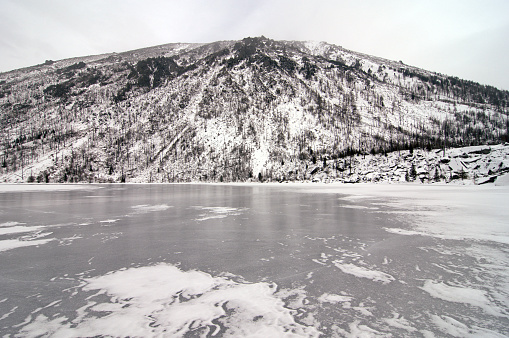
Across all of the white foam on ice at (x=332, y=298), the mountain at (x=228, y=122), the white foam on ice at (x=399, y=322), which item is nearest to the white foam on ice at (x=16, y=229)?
the white foam on ice at (x=332, y=298)

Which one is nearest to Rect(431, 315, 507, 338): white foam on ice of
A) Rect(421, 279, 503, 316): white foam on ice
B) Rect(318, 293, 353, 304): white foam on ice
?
Rect(421, 279, 503, 316): white foam on ice

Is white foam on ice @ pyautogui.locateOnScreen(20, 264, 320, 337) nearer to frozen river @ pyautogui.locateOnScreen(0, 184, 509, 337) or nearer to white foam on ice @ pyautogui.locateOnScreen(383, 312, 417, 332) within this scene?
frozen river @ pyautogui.locateOnScreen(0, 184, 509, 337)

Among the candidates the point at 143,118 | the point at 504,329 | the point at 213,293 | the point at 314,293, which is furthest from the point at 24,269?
the point at 143,118

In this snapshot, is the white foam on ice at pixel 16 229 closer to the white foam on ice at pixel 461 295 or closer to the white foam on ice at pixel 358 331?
the white foam on ice at pixel 358 331

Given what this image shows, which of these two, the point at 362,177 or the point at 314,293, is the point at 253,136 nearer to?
the point at 362,177

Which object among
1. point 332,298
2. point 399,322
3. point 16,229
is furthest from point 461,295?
point 16,229

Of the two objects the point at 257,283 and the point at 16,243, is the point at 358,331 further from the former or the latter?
the point at 16,243
